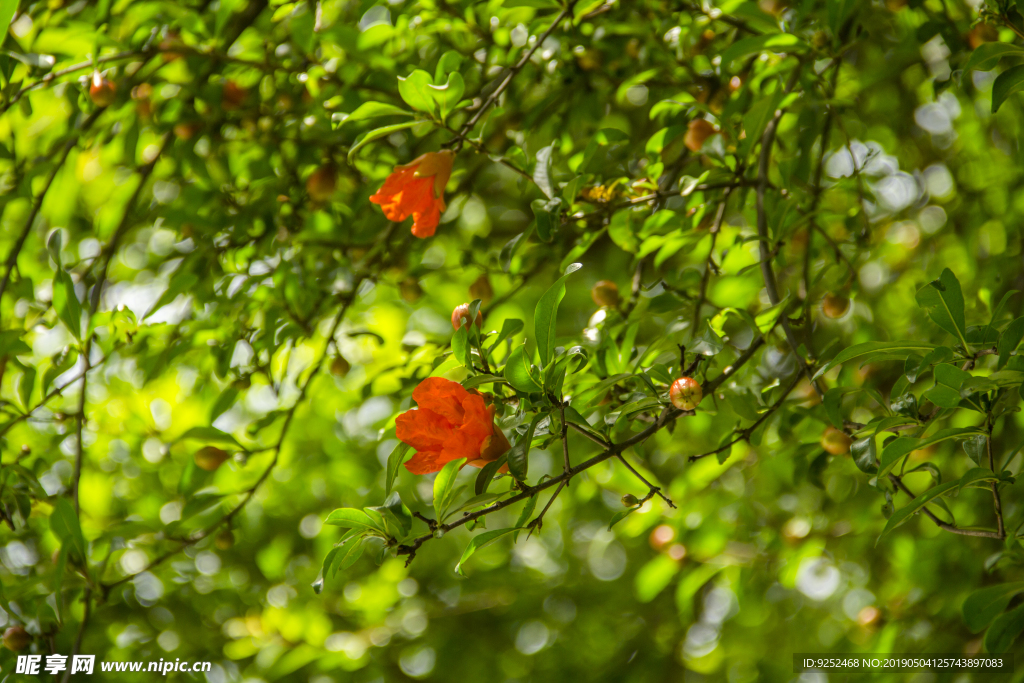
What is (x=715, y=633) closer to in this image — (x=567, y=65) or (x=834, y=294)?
(x=834, y=294)

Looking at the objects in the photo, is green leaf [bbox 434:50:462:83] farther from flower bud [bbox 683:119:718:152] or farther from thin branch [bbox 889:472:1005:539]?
thin branch [bbox 889:472:1005:539]

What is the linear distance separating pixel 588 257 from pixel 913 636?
132cm

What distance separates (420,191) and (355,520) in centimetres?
50

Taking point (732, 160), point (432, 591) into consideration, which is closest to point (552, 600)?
point (432, 591)

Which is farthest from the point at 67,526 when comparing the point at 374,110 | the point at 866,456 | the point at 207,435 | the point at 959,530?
the point at 959,530

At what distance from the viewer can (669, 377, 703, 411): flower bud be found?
0.80m

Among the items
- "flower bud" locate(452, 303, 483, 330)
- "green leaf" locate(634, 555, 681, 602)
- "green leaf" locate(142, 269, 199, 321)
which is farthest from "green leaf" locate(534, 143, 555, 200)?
"green leaf" locate(634, 555, 681, 602)

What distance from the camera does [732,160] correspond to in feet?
3.86

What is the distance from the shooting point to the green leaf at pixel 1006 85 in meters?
0.87

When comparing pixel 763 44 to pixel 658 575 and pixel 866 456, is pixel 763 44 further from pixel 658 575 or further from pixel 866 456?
pixel 658 575

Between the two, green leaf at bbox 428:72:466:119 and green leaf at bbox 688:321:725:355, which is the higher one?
green leaf at bbox 428:72:466:119

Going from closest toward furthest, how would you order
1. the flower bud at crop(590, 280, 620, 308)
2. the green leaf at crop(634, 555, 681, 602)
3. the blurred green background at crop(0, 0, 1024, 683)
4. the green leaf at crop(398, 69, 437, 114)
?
the green leaf at crop(398, 69, 437, 114), the blurred green background at crop(0, 0, 1024, 683), the flower bud at crop(590, 280, 620, 308), the green leaf at crop(634, 555, 681, 602)

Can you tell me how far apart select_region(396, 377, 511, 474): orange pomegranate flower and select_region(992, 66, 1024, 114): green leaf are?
2.39ft

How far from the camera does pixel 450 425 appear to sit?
79 cm
